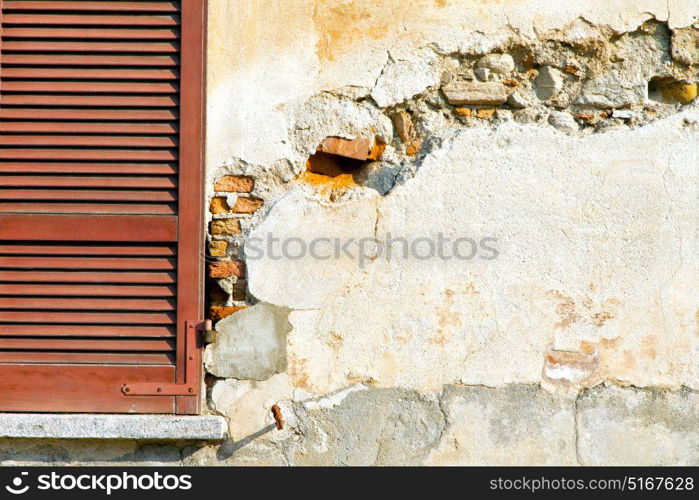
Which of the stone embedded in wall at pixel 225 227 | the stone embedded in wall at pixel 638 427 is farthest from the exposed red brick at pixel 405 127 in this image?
the stone embedded in wall at pixel 638 427

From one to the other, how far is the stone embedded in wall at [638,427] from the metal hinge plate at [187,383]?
56.2 inches

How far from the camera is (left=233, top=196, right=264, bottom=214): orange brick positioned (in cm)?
337

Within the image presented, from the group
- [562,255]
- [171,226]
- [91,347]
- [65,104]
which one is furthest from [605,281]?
[65,104]

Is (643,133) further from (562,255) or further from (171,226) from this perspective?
(171,226)

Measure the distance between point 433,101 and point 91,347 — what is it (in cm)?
160

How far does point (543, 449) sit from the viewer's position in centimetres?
323

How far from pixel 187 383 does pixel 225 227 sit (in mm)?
606

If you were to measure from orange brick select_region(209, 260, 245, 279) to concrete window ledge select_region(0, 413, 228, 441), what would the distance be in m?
0.56

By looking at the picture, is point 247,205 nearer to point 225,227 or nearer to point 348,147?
point 225,227

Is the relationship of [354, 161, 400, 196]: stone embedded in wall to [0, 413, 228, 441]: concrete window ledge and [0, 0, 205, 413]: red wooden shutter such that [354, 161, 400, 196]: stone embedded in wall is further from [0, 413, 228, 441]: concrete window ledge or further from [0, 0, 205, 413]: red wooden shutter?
[0, 413, 228, 441]: concrete window ledge

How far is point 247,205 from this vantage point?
3369 millimetres

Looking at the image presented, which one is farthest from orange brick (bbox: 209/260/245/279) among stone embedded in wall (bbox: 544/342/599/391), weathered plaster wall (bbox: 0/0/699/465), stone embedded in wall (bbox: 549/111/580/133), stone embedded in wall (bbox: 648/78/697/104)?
stone embedded in wall (bbox: 648/78/697/104)

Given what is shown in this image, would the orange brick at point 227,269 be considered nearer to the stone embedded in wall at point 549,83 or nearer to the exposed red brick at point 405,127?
the exposed red brick at point 405,127
